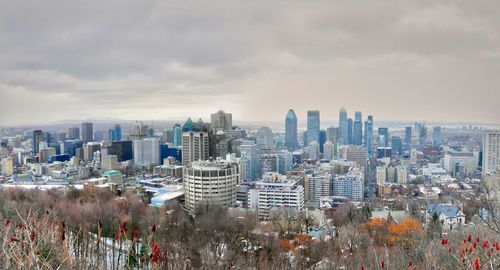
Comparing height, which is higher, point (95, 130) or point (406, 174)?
point (95, 130)

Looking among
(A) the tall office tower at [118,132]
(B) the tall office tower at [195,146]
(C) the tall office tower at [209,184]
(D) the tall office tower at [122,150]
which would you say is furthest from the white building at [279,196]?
(A) the tall office tower at [118,132]

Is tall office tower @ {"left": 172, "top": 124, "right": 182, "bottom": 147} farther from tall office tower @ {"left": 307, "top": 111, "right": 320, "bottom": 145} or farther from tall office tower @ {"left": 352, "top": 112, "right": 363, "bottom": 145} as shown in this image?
tall office tower @ {"left": 352, "top": 112, "right": 363, "bottom": 145}

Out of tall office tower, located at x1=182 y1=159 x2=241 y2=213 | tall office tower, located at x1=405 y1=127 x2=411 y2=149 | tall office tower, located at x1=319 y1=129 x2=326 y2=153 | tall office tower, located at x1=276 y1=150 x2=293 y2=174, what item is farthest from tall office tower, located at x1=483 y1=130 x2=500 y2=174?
tall office tower, located at x1=319 y1=129 x2=326 y2=153

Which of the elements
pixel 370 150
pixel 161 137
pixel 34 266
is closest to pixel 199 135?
pixel 161 137

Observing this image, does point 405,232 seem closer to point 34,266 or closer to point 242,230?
point 242,230

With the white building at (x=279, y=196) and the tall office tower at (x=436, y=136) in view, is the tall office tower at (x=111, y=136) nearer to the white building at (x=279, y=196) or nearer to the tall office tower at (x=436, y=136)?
the white building at (x=279, y=196)

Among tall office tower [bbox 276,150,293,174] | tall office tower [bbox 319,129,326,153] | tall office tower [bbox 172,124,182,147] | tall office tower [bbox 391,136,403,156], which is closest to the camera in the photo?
tall office tower [bbox 276,150,293,174]
